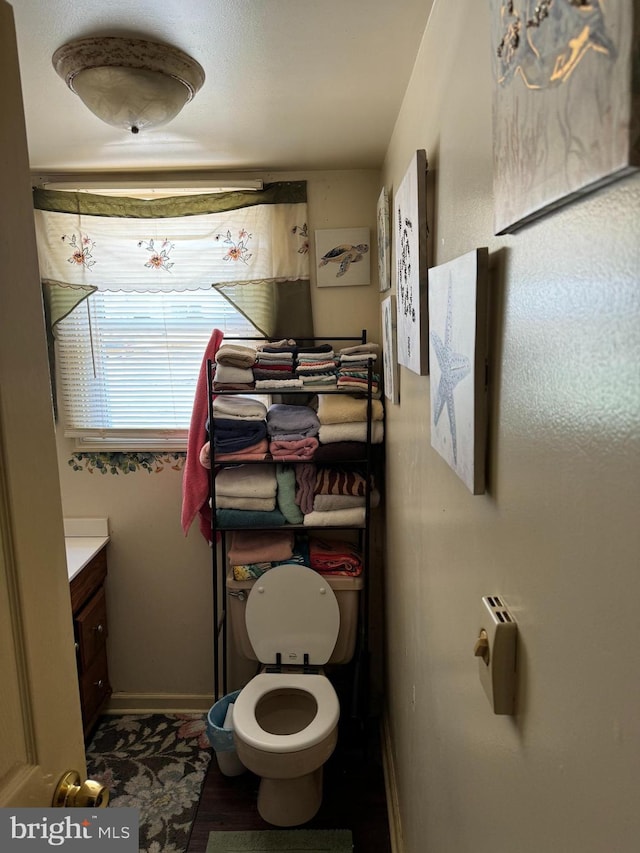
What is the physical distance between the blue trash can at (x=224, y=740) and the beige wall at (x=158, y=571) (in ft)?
1.28

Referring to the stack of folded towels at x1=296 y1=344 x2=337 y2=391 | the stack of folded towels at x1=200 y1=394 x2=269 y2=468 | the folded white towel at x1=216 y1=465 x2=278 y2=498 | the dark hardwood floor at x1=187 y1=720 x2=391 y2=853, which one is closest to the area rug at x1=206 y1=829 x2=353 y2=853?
the dark hardwood floor at x1=187 y1=720 x2=391 y2=853

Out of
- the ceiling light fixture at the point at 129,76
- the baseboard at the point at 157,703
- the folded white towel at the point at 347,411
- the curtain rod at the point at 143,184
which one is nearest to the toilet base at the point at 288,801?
the baseboard at the point at 157,703

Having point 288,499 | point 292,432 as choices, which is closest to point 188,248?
point 292,432

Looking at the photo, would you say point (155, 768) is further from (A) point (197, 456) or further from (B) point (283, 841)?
(A) point (197, 456)

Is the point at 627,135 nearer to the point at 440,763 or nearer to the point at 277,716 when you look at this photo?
the point at 440,763

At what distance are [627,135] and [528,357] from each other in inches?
11.5

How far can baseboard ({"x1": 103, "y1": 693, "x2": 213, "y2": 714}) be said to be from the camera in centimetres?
272

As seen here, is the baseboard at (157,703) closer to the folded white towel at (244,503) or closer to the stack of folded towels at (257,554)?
the stack of folded towels at (257,554)

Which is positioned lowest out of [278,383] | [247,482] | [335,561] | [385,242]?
[335,561]

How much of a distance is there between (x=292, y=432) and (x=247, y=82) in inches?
48.5

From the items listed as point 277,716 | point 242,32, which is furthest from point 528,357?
point 277,716

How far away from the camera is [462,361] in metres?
0.87

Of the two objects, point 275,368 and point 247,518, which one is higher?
point 275,368

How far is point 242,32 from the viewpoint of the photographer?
1.28 metres
